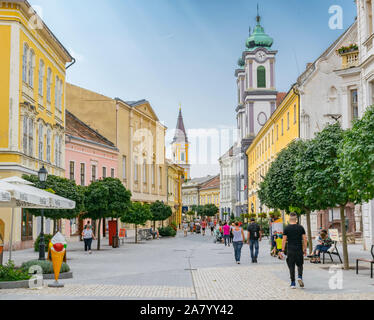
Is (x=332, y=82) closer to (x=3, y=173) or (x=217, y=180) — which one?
(x=3, y=173)

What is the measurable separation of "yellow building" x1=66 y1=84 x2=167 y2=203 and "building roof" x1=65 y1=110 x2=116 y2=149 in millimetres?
1370

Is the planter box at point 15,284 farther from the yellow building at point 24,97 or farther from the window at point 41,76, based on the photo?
the window at point 41,76

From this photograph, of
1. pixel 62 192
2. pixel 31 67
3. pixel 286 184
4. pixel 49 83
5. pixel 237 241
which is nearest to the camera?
pixel 237 241

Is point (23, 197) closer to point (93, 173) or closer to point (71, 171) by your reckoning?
point (71, 171)

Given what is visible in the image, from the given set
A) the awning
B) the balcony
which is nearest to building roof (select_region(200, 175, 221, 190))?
the balcony

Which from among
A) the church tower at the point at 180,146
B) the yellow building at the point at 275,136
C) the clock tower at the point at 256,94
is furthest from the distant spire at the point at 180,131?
the yellow building at the point at 275,136

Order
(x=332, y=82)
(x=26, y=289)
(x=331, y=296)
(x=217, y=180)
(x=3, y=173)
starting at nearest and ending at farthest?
1. (x=331, y=296)
2. (x=26, y=289)
3. (x=3, y=173)
4. (x=332, y=82)
5. (x=217, y=180)

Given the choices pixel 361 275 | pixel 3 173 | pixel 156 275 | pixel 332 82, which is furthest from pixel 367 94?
pixel 3 173

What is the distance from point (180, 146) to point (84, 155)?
405 feet

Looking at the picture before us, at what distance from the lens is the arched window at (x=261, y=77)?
77.2 meters

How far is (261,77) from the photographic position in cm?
7738

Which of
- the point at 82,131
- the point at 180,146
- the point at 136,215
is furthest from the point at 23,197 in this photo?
the point at 180,146

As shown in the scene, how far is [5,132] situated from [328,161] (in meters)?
16.3
